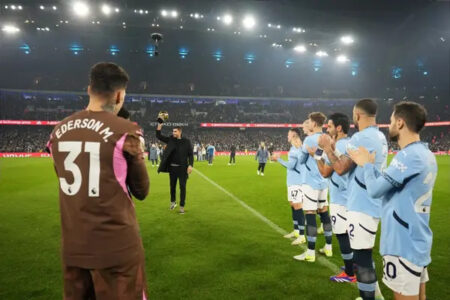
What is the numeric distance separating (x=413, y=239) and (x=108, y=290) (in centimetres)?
234

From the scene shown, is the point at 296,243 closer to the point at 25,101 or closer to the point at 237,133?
the point at 237,133

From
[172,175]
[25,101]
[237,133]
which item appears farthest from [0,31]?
[172,175]

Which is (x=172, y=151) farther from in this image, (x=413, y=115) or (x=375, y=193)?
(x=413, y=115)

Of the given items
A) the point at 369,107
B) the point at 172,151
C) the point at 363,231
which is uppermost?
the point at 369,107

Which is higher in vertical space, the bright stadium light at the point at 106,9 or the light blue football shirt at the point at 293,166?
the bright stadium light at the point at 106,9

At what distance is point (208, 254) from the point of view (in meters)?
5.53

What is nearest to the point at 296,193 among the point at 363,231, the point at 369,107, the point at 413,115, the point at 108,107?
the point at 363,231

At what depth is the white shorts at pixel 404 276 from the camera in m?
2.30

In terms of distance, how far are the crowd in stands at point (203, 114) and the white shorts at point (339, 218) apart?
3726cm

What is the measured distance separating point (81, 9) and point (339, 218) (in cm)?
3692

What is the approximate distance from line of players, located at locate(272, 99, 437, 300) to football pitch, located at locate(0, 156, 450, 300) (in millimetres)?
622

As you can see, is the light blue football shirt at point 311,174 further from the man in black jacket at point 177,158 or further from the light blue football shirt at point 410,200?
the man in black jacket at point 177,158

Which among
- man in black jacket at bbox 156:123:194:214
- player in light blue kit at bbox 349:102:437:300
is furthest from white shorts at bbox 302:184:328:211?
man in black jacket at bbox 156:123:194:214

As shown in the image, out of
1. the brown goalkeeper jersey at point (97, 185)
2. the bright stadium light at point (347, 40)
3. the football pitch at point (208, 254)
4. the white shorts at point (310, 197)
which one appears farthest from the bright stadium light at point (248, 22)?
the brown goalkeeper jersey at point (97, 185)
